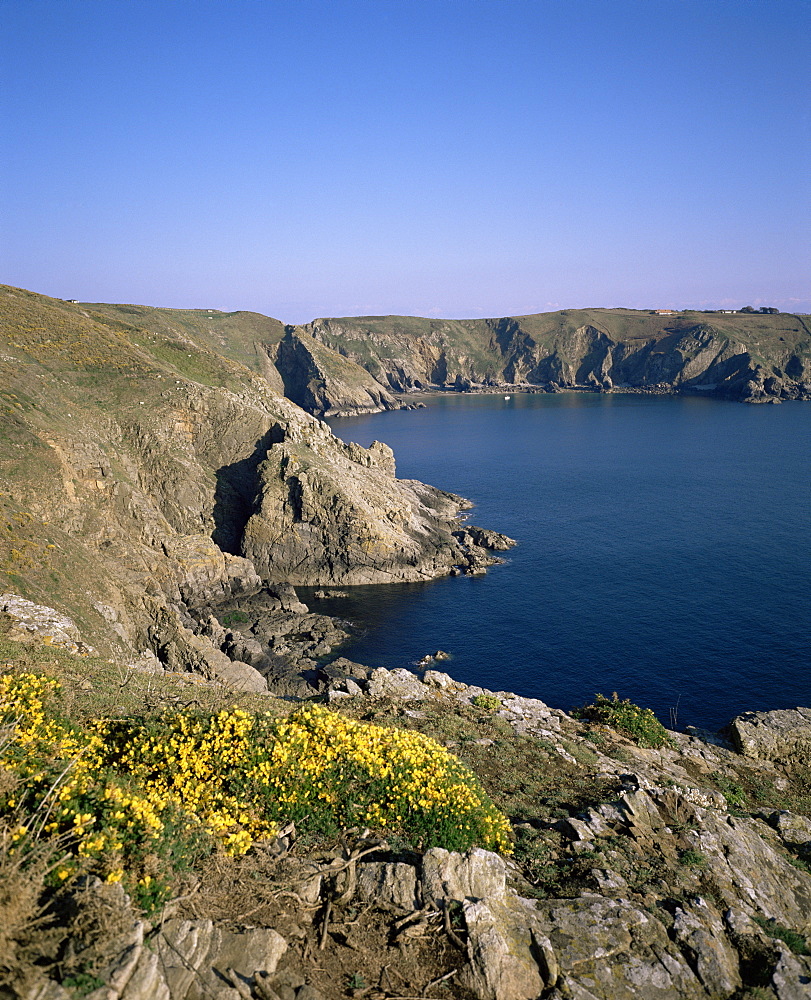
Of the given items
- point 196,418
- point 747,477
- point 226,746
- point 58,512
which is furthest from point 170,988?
point 747,477

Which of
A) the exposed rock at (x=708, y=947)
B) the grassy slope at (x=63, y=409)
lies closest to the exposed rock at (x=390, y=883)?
the exposed rock at (x=708, y=947)

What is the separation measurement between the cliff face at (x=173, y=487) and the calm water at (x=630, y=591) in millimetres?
7546

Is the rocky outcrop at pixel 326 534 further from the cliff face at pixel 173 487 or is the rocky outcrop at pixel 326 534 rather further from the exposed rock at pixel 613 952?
the exposed rock at pixel 613 952

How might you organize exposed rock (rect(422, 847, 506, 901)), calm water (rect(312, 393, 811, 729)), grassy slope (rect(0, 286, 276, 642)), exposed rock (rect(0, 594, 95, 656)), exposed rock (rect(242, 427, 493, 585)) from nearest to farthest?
1. exposed rock (rect(422, 847, 506, 901))
2. exposed rock (rect(0, 594, 95, 656))
3. grassy slope (rect(0, 286, 276, 642))
4. calm water (rect(312, 393, 811, 729))
5. exposed rock (rect(242, 427, 493, 585))

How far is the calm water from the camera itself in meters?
45.2

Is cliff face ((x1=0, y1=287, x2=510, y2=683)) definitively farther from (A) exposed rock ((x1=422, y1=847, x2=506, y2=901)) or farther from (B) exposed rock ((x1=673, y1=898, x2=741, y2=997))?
(B) exposed rock ((x1=673, y1=898, x2=741, y2=997))

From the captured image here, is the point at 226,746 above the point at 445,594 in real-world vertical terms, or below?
above

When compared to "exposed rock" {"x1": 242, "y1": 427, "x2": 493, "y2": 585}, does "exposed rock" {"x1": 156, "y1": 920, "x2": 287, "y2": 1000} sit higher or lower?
higher

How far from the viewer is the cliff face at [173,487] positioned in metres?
42.5

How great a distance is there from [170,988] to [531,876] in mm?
7030

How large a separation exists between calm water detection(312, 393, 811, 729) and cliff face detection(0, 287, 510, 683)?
7.55m

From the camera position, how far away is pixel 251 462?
73312 mm

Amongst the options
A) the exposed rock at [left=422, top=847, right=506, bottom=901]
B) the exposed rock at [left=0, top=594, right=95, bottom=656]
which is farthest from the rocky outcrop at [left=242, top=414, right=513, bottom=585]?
the exposed rock at [left=422, top=847, right=506, bottom=901]

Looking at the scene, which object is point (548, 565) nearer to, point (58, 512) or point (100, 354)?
point (58, 512)
